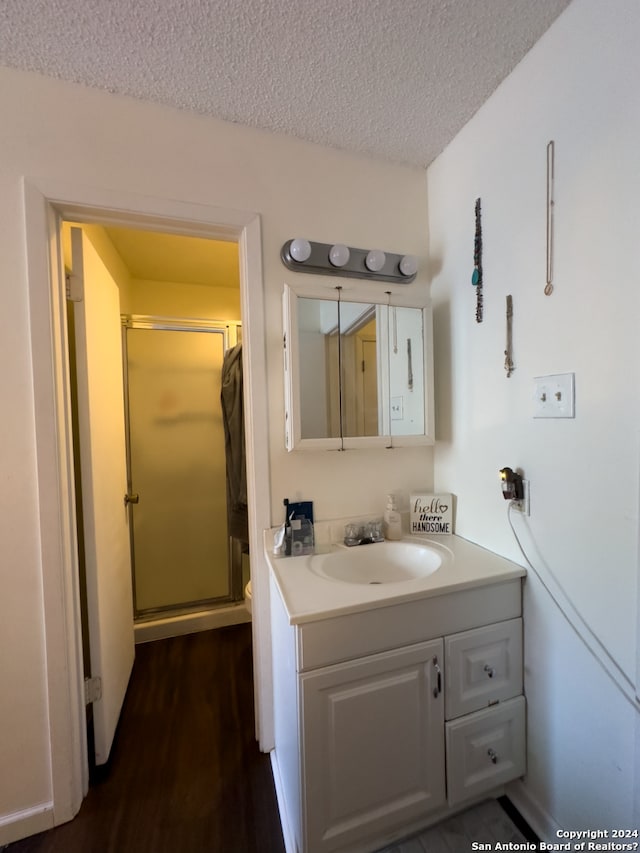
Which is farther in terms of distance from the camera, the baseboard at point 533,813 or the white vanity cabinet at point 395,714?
the baseboard at point 533,813

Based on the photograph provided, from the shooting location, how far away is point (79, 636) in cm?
118

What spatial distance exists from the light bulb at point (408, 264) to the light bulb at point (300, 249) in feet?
1.25

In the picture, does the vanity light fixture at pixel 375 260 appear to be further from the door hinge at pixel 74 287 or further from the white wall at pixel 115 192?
the door hinge at pixel 74 287

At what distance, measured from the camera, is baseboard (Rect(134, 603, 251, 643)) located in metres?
2.09

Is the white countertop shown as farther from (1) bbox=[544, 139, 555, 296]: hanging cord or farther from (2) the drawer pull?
(1) bbox=[544, 139, 555, 296]: hanging cord

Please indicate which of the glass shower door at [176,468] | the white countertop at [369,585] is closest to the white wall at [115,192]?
the white countertop at [369,585]

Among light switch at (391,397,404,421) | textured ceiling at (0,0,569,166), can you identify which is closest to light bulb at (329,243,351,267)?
textured ceiling at (0,0,569,166)

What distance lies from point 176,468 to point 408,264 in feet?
5.99

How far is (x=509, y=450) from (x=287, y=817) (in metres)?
1.32

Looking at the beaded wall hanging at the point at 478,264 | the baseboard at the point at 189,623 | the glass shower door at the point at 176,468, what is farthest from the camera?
the glass shower door at the point at 176,468

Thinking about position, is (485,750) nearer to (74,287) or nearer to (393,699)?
(393,699)

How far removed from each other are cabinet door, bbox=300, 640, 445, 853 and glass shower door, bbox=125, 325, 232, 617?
1.55 m

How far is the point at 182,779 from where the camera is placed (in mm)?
1245

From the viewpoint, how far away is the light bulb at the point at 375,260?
1.33 meters
